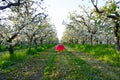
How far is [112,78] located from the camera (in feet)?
55.3

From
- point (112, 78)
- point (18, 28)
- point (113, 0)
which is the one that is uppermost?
point (113, 0)

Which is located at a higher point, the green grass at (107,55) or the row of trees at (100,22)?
the row of trees at (100,22)

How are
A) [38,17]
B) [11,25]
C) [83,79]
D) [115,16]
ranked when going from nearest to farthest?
[83,79]
[115,16]
[11,25]
[38,17]

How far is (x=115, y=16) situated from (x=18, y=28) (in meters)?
13.6

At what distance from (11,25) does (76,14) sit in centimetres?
2852

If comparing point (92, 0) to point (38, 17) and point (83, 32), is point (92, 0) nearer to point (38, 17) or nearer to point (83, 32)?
point (38, 17)

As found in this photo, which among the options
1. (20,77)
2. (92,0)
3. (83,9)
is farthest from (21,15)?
(83,9)

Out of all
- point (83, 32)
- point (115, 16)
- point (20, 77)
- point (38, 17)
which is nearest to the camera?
point (20, 77)

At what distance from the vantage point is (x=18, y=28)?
112 ft

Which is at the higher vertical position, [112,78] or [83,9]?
[83,9]

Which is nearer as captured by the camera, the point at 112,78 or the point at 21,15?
the point at 112,78

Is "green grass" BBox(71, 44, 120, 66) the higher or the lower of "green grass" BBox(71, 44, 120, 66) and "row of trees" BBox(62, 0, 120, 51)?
the lower

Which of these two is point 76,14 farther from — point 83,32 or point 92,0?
point 92,0

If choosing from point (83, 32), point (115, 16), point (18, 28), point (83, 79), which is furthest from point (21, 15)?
point (83, 32)
